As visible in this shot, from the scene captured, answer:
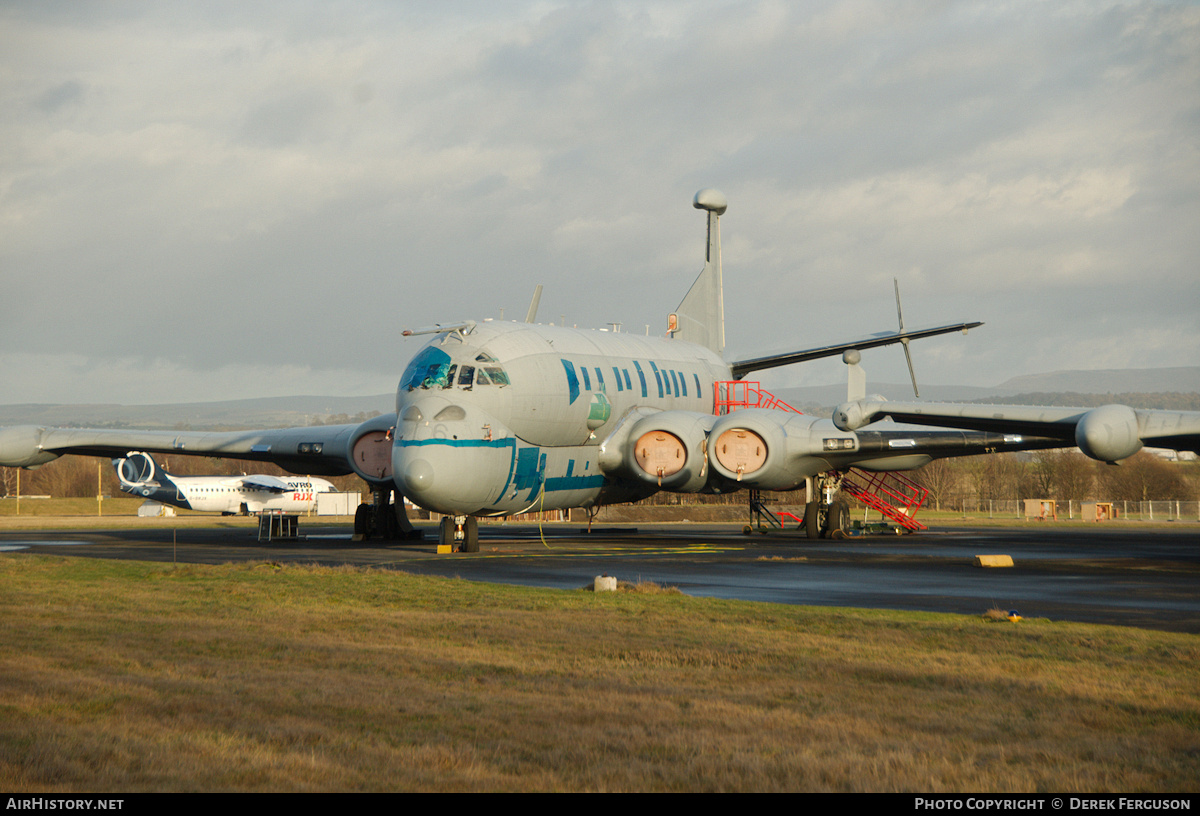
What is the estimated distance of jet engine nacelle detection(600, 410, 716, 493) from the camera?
28219 millimetres

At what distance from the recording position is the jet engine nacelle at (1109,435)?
18.2 m

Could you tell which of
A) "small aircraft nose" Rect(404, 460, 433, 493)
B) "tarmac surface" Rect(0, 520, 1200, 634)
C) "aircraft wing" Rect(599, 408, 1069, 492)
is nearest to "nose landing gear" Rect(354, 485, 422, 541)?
"tarmac surface" Rect(0, 520, 1200, 634)

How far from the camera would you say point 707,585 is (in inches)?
628

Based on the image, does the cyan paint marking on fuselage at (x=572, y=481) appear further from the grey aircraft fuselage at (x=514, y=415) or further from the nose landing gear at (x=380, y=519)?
the nose landing gear at (x=380, y=519)

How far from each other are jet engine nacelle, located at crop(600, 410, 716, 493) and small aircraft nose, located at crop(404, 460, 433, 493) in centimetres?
665

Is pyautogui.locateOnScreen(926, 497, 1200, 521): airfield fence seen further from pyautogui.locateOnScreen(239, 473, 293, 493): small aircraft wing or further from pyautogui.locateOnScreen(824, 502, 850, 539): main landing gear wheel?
pyautogui.locateOnScreen(239, 473, 293, 493): small aircraft wing

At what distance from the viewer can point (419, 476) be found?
2283cm

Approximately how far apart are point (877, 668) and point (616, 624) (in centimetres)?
333

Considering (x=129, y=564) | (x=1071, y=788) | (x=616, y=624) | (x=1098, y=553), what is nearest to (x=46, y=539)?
(x=129, y=564)

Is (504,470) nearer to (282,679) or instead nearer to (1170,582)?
(1170,582)

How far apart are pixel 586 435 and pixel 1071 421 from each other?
38.4 ft

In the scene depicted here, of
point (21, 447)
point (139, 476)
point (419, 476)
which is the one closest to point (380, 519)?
point (419, 476)

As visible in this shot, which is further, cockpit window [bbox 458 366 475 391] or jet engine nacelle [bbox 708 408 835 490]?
jet engine nacelle [bbox 708 408 835 490]

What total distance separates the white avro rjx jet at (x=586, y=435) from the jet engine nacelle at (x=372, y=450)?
1.7 inches
